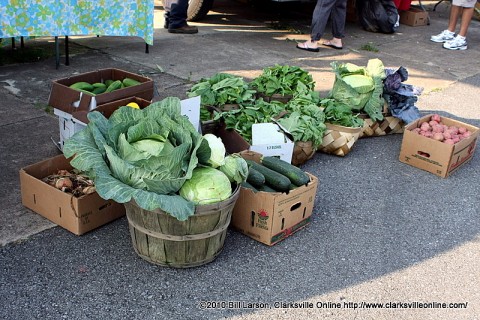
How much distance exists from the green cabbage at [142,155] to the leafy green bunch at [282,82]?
200cm

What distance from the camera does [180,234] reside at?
9.87 ft

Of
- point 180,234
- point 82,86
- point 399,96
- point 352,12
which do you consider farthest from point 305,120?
point 352,12

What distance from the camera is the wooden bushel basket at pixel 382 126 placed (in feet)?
17.0

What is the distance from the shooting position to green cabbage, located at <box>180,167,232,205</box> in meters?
2.94

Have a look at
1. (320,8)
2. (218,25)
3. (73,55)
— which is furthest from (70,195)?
(218,25)

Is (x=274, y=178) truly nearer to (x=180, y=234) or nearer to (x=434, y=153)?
(x=180, y=234)

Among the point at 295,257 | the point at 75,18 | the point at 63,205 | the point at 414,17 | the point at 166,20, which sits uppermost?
the point at 75,18

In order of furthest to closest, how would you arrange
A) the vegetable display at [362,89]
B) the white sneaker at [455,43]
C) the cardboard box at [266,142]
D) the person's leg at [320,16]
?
the white sneaker at [455,43] < the person's leg at [320,16] < the vegetable display at [362,89] < the cardboard box at [266,142]

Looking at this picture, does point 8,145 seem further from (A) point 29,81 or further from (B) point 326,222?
(B) point 326,222

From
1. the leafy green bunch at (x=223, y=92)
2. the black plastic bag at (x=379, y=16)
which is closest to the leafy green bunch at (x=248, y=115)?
the leafy green bunch at (x=223, y=92)

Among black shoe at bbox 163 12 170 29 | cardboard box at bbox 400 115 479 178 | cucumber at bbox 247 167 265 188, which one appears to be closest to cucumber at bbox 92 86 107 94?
cucumber at bbox 247 167 265 188

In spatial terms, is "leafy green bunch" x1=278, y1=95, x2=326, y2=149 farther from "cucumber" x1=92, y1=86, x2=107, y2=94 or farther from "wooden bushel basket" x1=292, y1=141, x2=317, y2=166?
"cucumber" x1=92, y1=86, x2=107, y2=94

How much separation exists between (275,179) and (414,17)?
7.89 m

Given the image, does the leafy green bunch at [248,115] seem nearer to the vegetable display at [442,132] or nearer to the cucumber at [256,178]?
the cucumber at [256,178]
